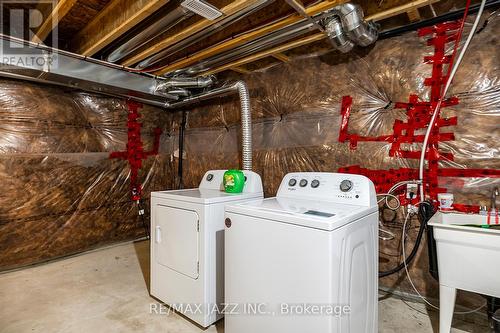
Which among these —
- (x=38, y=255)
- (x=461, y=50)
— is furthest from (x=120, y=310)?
(x=461, y=50)

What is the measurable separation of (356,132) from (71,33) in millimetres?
3259

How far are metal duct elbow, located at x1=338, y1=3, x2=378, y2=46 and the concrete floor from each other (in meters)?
2.09

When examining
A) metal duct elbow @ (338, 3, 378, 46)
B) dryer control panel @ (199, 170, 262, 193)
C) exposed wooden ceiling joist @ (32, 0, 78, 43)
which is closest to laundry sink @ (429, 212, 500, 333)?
dryer control panel @ (199, 170, 262, 193)

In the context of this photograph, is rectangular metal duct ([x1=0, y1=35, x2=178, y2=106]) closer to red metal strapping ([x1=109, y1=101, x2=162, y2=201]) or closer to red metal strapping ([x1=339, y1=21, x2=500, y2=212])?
red metal strapping ([x1=109, y1=101, x2=162, y2=201])

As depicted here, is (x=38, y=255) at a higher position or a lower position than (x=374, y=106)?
lower

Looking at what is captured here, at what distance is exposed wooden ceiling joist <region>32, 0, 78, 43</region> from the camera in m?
1.99

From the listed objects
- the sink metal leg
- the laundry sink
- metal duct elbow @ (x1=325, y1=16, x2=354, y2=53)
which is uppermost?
metal duct elbow @ (x1=325, y1=16, x2=354, y2=53)

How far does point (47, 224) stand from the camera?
2934 millimetres

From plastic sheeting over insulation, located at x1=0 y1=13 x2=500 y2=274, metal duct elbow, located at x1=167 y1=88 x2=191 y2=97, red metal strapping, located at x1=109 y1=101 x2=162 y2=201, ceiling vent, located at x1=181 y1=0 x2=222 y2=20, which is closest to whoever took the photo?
ceiling vent, located at x1=181 y1=0 x2=222 y2=20

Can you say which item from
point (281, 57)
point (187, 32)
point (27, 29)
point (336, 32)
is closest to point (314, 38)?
point (336, 32)

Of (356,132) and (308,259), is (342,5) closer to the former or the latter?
(356,132)

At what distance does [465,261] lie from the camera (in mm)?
1476

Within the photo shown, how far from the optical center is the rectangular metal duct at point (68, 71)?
2.35 meters
